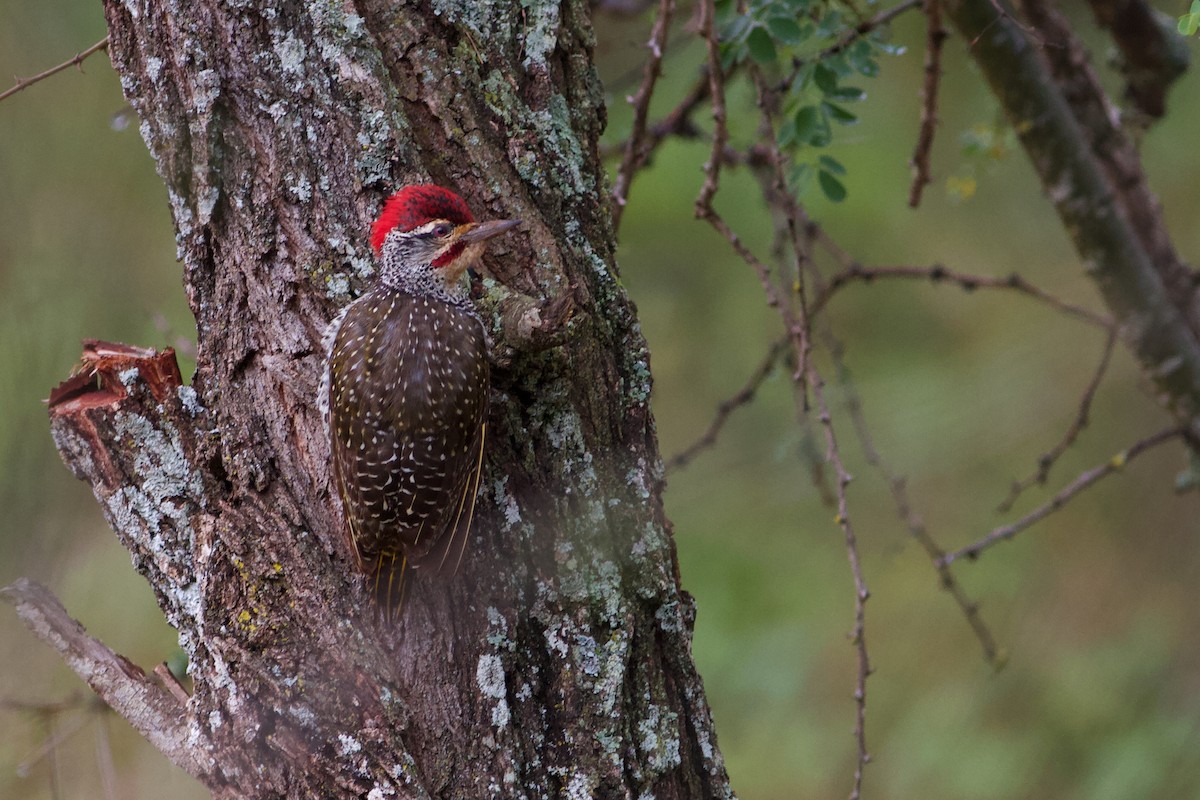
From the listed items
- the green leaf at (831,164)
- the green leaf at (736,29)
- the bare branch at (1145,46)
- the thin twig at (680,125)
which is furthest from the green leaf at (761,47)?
the bare branch at (1145,46)

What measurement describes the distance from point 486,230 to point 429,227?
14 centimetres

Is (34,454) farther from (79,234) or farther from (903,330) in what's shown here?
(903,330)

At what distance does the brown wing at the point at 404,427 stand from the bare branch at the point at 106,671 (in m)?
0.61

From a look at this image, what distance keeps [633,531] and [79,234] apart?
5.88 feet

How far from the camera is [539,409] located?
269cm

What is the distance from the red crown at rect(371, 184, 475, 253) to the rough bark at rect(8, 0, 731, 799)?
55 mm

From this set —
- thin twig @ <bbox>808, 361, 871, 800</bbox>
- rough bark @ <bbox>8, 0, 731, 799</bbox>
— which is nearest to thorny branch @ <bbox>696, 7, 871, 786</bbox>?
A: thin twig @ <bbox>808, 361, 871, 800</bbox>

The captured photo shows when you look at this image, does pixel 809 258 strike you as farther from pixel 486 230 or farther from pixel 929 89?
pixel 486 230

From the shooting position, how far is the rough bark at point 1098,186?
13.4 feet

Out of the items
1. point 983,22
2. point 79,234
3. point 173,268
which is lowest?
point 79,234

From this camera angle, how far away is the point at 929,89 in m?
3.79

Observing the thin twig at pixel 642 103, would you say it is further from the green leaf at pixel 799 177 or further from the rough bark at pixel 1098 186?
the rough bark at pixel 1098 186

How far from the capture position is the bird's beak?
2.70 meters

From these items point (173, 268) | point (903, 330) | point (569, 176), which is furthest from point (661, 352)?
point (569, 176)
